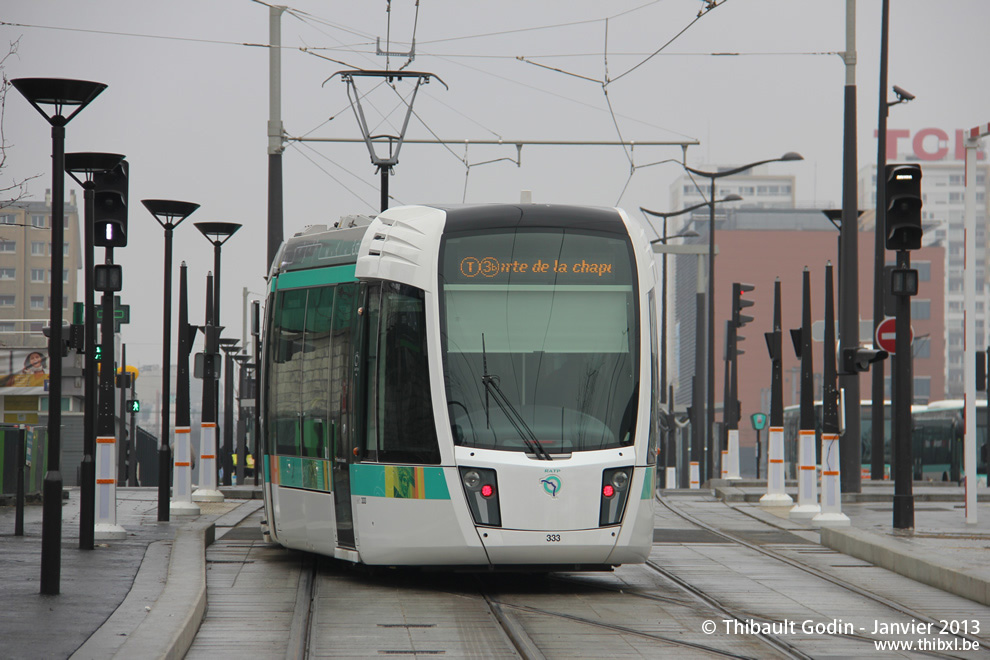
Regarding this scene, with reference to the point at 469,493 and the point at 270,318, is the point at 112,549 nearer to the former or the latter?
the point at 270,318

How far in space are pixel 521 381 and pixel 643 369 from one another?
1.09 m

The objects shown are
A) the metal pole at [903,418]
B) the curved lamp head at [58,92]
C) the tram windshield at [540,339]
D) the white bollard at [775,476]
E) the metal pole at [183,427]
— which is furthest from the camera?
the white bollard at [775,476]

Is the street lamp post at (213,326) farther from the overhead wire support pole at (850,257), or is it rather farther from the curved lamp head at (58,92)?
the curved lamp head at (58,92)

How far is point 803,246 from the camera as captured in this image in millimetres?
154250

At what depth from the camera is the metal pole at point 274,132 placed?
26531 millimetres

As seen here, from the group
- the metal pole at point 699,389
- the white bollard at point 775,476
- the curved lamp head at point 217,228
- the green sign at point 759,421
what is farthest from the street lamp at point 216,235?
the metal pole at point 699,389

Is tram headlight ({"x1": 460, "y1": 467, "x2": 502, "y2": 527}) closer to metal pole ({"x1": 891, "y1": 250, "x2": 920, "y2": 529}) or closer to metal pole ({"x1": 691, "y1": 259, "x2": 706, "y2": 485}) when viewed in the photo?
metal pole ({"x1": 891, "y1": 250, "x2": 920, "y2": 529})

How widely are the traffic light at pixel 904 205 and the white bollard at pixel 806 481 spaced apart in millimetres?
4940

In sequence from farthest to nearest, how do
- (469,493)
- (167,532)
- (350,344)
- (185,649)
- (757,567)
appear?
(167,532) → (757,567) → (350,344) → (469,493) → (185,649)

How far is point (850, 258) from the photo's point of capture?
2528cm

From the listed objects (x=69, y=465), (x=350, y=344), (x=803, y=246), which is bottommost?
(x=69, y=465)

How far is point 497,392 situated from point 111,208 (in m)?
5.57

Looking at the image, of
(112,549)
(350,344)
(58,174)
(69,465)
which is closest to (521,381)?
(350,344)

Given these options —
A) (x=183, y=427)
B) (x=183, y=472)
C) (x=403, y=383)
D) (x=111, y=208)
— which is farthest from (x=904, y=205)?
(x=183, y=472)
